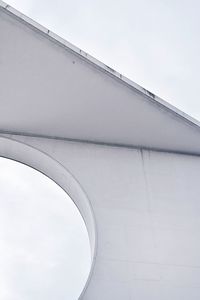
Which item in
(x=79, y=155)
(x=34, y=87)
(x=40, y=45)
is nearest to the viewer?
(x=40, y=45)

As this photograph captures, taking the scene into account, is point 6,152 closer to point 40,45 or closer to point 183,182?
point 40,45

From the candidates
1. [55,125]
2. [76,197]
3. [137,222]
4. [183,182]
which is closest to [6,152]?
[55,125]

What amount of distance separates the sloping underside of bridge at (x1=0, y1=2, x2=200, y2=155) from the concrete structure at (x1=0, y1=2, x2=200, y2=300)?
0.04ft

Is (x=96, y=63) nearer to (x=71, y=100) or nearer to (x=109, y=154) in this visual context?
(x=71, y=100)

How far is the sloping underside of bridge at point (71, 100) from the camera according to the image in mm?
4445

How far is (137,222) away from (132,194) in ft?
1.36

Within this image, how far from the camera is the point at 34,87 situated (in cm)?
475

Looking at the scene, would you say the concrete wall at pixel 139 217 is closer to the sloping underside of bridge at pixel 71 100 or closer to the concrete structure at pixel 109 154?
the concrete structure at pixel 109 154

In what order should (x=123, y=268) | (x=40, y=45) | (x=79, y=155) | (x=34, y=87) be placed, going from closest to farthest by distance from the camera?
(x=123, y=268), (x=40, y=45), (x=34, y=87), (x=79, y=155)

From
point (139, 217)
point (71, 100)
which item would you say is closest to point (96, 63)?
point (71, 100)

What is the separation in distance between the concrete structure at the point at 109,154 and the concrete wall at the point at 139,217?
1 cm

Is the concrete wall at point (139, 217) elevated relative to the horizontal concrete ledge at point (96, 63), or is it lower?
lower

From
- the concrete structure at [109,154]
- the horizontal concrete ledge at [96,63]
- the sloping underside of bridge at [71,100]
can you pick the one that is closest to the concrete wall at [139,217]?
the concrete structure at [109,154]

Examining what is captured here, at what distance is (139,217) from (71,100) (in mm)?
1703
